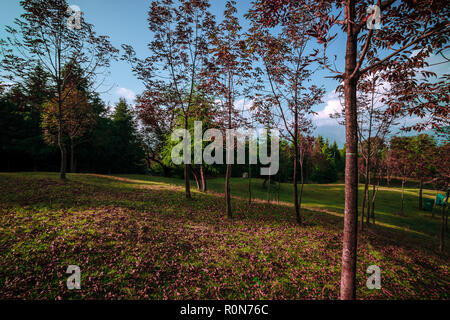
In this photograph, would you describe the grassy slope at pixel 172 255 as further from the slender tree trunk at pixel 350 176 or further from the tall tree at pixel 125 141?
the tall tree at pixel 125 141

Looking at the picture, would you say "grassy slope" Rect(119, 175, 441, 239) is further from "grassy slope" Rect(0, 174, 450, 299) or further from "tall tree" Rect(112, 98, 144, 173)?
"tall tree" Rect(112, 98, 144, 173)

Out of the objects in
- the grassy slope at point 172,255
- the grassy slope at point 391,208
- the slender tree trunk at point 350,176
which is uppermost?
the slender tree trunk at point 350,176

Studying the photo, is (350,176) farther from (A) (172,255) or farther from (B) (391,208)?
(B) (391,208)

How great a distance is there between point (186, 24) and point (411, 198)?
4173cm

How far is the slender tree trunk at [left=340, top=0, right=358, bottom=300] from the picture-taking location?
10.1 ft

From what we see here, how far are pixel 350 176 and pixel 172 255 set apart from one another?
18.2ft

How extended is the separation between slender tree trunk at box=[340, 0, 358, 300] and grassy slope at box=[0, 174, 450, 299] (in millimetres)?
1917

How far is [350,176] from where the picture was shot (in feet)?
10.2

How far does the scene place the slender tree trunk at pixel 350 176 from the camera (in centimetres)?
307

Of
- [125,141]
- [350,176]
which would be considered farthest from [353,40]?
[125,141]

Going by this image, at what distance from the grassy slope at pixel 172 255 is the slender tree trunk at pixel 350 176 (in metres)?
1.92

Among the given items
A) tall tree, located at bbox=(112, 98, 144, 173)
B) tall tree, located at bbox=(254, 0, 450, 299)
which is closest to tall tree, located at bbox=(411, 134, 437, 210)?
tall tree, located at bbox=(254, 0, 450, 299)

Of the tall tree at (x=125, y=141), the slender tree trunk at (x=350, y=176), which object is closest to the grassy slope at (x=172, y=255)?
the slender tree trunk at (x=350, y=176)

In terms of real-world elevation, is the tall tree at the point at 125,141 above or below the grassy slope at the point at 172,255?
above
